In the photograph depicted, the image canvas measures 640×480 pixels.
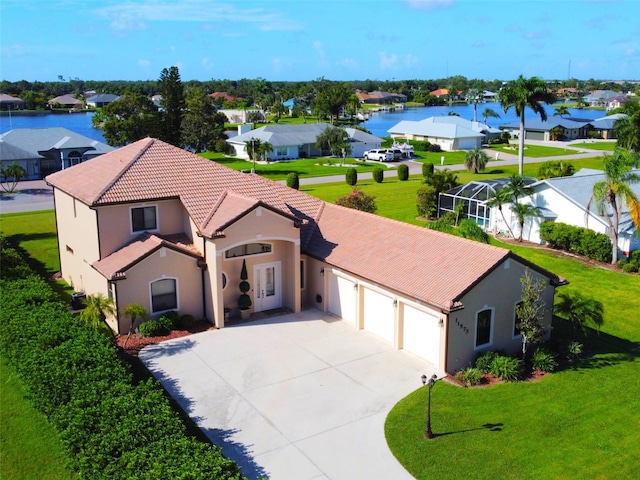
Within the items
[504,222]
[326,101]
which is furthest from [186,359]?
[326,101]

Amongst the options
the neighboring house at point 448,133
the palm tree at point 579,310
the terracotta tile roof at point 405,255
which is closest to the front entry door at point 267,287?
the terracotta tile roof at point 405,255

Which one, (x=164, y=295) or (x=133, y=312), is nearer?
(x=133, y=312)

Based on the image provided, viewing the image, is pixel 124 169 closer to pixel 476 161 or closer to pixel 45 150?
pixel 45 150

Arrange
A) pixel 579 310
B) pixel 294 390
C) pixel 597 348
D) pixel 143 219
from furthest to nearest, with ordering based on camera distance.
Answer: pixel 143 219, pixel 597 348, pixel 579 310, pixel 294 390

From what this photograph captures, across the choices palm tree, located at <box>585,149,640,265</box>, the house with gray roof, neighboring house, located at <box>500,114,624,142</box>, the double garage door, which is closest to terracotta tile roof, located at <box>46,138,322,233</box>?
the double garage door

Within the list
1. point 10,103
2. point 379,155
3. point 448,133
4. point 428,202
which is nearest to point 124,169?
point 428,202

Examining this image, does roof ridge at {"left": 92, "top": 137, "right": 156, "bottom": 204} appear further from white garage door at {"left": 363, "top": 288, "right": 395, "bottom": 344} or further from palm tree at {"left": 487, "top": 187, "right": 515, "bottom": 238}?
palm tree at {"left": 487, "top": 187, "right": 515, "bottom": 238}

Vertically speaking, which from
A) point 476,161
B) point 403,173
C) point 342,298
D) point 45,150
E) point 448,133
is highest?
point 448,133
